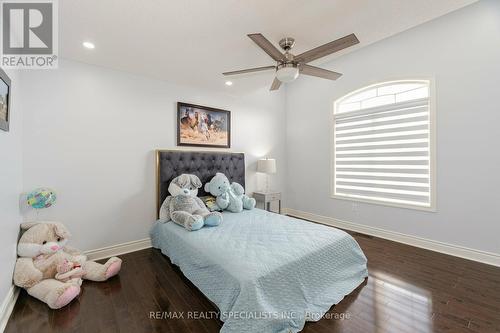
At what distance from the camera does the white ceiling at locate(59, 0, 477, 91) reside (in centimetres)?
188

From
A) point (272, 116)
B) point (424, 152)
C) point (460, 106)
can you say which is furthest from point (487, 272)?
point (272, 116)

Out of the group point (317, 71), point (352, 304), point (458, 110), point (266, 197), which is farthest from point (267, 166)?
point (458, 110)

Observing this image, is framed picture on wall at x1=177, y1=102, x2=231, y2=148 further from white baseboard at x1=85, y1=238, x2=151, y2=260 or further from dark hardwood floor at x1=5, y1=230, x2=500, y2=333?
dark hardwood floor at x1=5, y1=230, x2=500, y2=333

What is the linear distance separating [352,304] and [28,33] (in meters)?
3.96

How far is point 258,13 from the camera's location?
1982mm

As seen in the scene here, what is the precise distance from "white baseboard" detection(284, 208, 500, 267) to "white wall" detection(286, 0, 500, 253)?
64 mm

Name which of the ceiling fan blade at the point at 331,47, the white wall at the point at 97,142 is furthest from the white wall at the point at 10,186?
the ceiling fan blade at the point at 331,47

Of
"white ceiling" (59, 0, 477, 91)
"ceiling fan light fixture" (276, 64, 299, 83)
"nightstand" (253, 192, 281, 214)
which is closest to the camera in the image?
"white ceiling" (59, 0, 477, 91)

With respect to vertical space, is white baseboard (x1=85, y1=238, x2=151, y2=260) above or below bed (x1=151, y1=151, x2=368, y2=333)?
below

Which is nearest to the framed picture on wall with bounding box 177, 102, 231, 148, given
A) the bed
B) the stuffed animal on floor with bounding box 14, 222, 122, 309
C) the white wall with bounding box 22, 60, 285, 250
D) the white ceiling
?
the white wall with bounding box 22, 60, 285, 250

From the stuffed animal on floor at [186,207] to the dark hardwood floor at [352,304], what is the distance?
1.97 feet

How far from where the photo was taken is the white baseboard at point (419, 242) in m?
2.59

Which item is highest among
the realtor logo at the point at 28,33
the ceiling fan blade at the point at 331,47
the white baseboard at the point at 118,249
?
the realtor logo at the point at 28,33

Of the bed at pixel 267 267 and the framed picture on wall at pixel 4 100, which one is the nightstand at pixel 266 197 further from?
the framed picture on wall at pixel 4 100
